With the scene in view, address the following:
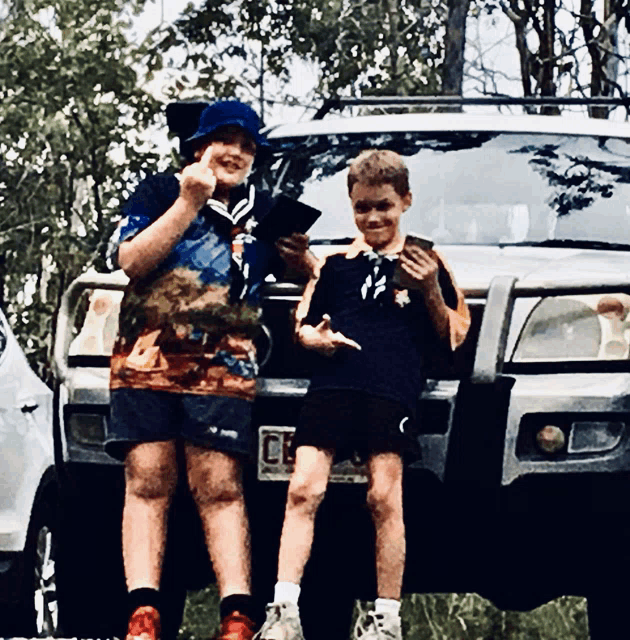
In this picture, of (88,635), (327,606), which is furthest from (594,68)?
(88,635)

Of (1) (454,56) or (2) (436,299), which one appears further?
(1) (454,56)

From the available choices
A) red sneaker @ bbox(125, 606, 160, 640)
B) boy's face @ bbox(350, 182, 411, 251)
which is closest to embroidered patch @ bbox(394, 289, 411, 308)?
boy's face @ bbox(350, 182, 411, 251)

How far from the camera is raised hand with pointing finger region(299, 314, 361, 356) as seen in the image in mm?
5129

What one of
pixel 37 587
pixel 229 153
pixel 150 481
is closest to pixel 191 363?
pixel 150 481

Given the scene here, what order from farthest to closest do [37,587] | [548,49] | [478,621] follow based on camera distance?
[548,49] < [478,621] < [37,587]

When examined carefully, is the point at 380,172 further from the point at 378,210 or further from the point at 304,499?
the point at 304,499

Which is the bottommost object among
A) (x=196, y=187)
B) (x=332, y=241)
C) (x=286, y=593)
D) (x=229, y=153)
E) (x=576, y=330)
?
(x=286, y=593)

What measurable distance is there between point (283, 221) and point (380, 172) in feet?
1.09

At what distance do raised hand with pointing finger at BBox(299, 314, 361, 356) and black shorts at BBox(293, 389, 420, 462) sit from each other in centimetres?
13

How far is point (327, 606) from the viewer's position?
7.68 meters

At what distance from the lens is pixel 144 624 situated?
5098 mm

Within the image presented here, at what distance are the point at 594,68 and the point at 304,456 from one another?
12380 mm

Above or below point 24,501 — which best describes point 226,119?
above

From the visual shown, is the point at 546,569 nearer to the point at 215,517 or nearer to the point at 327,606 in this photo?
the point at 215,517
